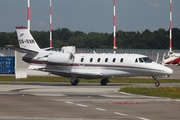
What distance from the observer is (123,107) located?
25344 mm

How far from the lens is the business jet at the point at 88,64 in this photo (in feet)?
149

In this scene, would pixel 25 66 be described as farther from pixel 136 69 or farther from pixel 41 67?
pixel 136 69

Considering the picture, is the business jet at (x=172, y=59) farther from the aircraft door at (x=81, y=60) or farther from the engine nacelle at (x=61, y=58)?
the engine nacelle at (x=61, y=58)

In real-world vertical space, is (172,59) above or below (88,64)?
below

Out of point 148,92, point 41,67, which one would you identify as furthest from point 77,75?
point 148,92

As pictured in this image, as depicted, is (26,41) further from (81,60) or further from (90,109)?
(90,109)

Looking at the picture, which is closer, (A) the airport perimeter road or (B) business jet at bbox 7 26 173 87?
(A) the airport perimeter road

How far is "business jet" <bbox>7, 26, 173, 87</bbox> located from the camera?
45500mm

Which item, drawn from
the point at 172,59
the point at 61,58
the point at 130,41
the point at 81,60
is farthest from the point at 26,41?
the point at 130,41

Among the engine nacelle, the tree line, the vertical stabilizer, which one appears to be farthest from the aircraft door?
the tree line

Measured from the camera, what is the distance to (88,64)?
47625 millimetres

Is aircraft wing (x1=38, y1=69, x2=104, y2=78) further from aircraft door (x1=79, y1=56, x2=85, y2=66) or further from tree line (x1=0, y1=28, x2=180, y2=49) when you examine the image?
tree line (x1=0, y1=28, x2=180, y2=49)

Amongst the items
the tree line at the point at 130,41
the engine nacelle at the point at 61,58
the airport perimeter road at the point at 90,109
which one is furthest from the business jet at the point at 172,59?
the airport perimeter road at the point at 90,109

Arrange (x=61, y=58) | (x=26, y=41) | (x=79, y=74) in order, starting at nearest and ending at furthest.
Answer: (x=79, y=74)
(x=61, y=58)
(x=26, y=41)
